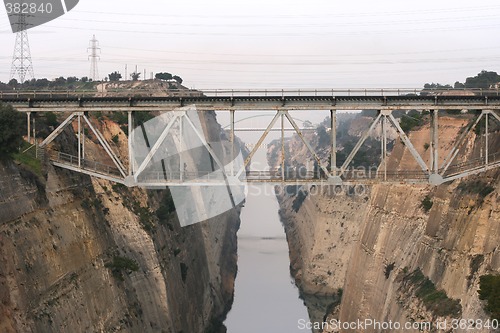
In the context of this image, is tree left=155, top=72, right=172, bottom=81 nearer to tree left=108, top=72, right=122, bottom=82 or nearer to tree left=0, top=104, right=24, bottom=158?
tree left=108, top=72, right=122, bottom=82

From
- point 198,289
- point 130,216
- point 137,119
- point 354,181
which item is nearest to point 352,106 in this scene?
point 354,181

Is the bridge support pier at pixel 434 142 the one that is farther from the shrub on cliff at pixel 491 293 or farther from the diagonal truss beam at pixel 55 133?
the diagonal truss beam at pixel 55 133

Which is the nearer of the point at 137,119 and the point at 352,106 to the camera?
the point at 352,106

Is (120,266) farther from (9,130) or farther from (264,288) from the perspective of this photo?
(264,288)

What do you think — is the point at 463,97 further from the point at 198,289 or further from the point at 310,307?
the point at 310,307

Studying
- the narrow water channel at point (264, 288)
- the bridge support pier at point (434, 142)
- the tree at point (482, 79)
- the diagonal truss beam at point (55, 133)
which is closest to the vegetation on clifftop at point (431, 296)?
the bridge support pier at point (434, 142)

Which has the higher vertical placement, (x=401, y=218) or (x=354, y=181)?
(x=354, y=181)

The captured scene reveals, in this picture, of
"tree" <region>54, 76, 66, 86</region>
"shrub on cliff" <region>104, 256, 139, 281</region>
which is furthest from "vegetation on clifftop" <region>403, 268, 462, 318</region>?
"tree" <region>54, 76, 66, 86</region>
